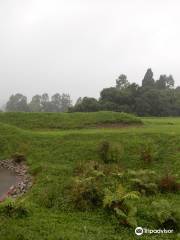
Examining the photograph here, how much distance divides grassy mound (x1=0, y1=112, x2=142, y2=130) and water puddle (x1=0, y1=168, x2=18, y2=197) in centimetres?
1102

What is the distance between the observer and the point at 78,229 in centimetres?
1355

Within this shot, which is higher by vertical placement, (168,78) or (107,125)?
(168,78)

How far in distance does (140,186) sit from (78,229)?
561cm

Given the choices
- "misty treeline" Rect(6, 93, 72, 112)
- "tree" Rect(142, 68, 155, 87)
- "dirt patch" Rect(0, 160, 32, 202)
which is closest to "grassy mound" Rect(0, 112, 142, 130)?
"dirt patch" Rect(0, 160, 32, 202)

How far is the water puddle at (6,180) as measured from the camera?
19.6m

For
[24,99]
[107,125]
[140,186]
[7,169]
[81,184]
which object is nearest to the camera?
[81,184]

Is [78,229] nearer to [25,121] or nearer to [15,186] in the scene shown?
[15,186]

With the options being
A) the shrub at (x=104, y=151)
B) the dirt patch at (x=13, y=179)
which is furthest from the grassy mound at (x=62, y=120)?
the shrub at (x=104, y=151)

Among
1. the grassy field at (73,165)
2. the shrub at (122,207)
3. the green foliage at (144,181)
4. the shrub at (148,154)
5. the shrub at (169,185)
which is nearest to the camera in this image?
the grassy field at (73,165)

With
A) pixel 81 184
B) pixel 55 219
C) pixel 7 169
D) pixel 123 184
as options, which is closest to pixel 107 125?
pixel 7 169

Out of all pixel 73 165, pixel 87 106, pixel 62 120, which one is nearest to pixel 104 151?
pixel 73 165

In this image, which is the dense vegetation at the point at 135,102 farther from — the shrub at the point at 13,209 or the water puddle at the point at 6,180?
the shrub at the point at 13,209

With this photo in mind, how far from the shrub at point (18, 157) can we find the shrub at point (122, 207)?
33.2 feet

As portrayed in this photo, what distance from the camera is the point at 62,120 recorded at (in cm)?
3503
